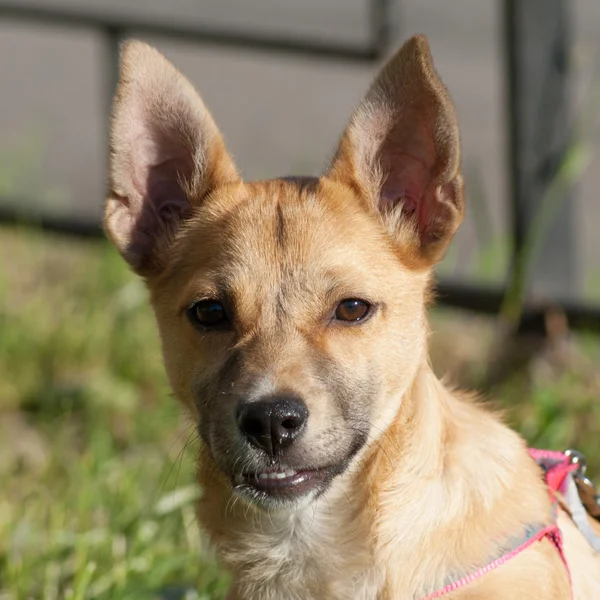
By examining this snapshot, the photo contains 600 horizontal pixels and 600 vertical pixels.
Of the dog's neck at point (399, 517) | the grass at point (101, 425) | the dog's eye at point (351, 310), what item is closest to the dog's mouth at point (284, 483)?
the dog's neck at point (399, 517)

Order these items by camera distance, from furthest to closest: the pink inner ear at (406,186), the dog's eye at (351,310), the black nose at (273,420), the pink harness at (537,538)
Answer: the pink inner ear at (406,186) < the dog's eye at (351,310) < the pink harness at (537,538) < the black nose at (273,420)

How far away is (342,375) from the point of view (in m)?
3.19

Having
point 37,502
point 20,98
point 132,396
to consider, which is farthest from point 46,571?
point 20,98

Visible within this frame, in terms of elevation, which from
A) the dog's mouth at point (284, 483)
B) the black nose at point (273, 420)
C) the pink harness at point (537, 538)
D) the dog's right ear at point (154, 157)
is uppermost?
the dog's right ear at point (154, 157)

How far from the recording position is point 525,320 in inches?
252

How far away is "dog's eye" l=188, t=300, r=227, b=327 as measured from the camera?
332 cm

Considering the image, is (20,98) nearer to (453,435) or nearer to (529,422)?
(529,422)

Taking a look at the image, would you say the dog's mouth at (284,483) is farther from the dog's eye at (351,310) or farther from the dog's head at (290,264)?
the dog's eye at (351,310)

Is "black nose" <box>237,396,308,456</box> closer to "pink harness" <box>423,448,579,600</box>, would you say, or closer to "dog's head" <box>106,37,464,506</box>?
"dog's head" <box>106,37,464,506</box>

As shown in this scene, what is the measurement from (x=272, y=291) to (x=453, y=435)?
69 cm

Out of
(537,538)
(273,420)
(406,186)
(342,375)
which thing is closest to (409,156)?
(406,186)

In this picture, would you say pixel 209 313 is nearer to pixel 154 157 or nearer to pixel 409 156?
pixel 154 157

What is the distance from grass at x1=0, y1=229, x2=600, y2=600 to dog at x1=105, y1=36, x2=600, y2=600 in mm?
372

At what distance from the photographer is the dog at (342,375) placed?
312 centimetres
